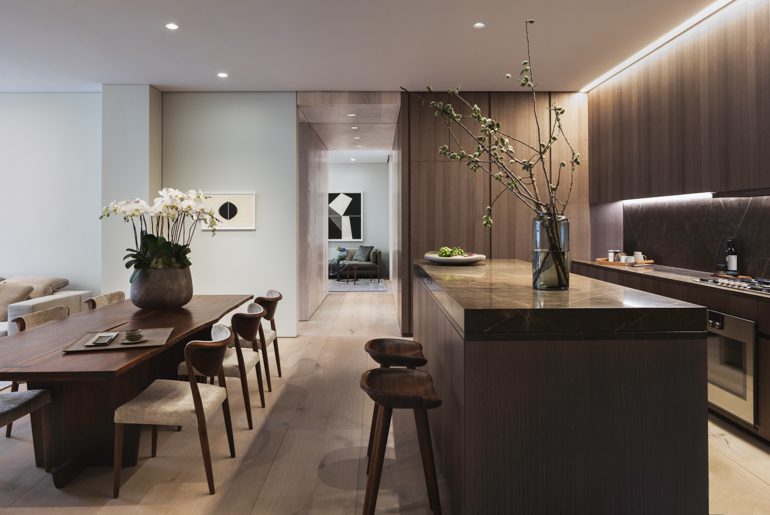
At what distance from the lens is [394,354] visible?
7.94 ft

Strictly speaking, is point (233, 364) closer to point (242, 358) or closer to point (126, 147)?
point (242, 358)

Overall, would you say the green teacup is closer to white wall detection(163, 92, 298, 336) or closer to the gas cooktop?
white wall detection(163, 92, 298, 336)

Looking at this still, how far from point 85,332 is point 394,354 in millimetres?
1697

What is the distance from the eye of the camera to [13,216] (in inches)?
224

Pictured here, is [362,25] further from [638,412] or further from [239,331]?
[638,412]

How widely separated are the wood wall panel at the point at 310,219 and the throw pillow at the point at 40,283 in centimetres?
275

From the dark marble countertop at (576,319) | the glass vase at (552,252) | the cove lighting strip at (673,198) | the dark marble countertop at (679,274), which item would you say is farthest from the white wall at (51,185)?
the cove lighting strip at (673,198)

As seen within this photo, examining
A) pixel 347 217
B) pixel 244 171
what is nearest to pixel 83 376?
pixel 244 171

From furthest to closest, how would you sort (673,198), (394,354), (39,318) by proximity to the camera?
1. (673,198)
2. (39,318)
3. (394,354)

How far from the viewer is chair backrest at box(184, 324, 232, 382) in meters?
2.25

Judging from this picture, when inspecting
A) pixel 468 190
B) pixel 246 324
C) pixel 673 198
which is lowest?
pixel 246 324

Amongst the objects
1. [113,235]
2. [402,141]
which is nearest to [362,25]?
[402,141]

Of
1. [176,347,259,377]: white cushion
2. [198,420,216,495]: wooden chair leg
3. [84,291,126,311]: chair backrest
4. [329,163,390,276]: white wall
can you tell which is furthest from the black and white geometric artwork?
[198,420,216,495]: wooden chair leg

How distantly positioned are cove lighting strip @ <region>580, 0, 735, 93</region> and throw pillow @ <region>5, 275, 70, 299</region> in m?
6.44
